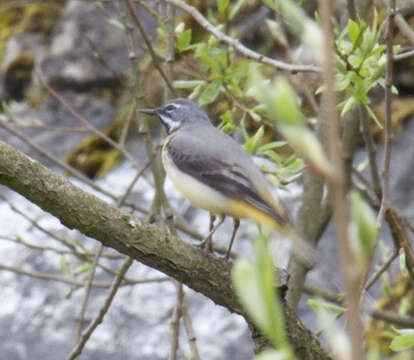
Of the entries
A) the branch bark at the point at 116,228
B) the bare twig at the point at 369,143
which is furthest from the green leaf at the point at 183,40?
the branch bark at the point at 116,228

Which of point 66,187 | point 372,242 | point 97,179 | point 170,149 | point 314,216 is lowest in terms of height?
point 97,179

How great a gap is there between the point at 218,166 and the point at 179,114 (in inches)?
30.1

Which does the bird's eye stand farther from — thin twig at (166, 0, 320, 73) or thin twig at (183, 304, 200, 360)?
thin twig at (183, 304, 200, 360)

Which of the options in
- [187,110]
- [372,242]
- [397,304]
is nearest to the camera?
[372,242]

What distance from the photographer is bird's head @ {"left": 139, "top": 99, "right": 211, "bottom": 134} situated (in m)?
3.90

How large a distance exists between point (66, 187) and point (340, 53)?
3.48 feet

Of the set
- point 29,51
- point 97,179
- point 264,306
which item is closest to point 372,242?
point 264,306

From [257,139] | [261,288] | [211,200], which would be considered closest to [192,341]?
[211,200]

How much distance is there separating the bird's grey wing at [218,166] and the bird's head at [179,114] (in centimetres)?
28

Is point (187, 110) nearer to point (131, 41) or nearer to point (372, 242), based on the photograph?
point (131, 41)

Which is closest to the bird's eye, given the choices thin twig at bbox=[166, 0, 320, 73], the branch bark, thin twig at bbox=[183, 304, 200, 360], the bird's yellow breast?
the bird's yellow breast

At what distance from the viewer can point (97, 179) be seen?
6.63 metres

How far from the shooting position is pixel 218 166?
3342 mm

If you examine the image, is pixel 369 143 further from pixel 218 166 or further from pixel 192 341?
pixel 192 341
